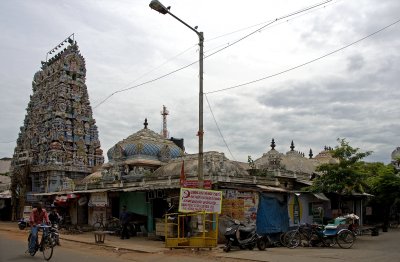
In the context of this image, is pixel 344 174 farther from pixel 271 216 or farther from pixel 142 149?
pixel 142 149

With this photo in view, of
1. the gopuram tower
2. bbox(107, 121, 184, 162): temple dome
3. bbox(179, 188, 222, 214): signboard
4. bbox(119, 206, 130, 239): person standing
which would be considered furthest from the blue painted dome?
bbox(179, 188, 222, 214): signboard

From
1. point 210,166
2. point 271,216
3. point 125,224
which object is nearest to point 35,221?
point 125,224

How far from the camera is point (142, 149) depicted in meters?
33.6

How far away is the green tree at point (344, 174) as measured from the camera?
20.8 meters

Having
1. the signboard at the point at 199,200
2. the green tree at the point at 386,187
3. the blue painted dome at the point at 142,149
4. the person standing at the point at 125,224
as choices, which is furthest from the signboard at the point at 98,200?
the green tree at the point at 386,187

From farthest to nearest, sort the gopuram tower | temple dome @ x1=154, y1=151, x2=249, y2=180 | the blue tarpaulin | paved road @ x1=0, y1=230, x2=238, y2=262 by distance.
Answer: the gopuram tower < temple dome @ x1=154, y1=151, x2=249, y2=180 < the blue tarpaulin < paved road @ x1=0, y1=230, x2=238, y2=262

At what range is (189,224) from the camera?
17.4 metres

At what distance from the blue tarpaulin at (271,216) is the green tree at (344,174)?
87.1 inches

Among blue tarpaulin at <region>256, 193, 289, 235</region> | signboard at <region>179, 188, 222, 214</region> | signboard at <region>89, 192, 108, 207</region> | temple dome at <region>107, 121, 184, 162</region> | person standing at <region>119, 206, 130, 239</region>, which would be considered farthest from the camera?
temple dome at <region>107, 121, 184, 162</region>

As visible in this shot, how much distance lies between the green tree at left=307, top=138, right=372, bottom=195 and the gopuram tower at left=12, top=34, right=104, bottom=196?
25.9 m

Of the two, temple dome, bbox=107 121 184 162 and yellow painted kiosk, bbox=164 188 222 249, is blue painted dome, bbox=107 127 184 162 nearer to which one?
temple dome, bbox=107 121 184 162

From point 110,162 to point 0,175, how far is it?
30980 mm

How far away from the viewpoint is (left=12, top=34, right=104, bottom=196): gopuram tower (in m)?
41.6

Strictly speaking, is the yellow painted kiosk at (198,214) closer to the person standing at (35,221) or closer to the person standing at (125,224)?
the person standing at (35,221)
